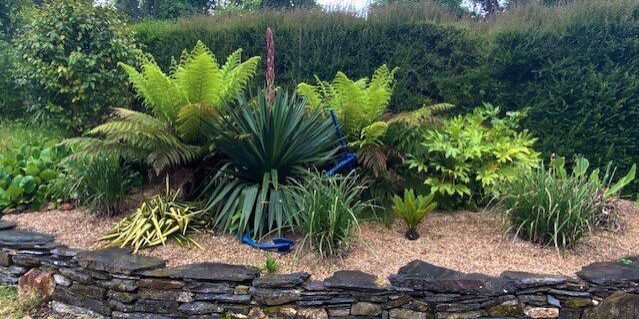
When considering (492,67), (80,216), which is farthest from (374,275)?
(492,67)

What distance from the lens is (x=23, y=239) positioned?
4320 millimetres

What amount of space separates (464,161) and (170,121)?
8.70ft

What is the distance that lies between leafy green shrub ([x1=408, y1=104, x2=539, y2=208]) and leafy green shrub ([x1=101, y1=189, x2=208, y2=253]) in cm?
198

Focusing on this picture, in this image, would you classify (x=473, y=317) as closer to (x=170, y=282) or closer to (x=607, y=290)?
(x=607, y=290)

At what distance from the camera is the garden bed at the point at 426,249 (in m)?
3.84

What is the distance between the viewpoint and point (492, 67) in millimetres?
5848

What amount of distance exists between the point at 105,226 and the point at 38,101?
2.58 metres

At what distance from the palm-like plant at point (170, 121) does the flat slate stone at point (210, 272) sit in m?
0.85

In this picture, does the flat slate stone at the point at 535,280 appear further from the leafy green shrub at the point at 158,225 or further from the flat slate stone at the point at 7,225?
the flat slate stone at the point at 7,225

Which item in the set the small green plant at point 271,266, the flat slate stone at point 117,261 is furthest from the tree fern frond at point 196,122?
the small green plant at point 271,266

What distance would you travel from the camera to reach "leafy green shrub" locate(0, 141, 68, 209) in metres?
5.18

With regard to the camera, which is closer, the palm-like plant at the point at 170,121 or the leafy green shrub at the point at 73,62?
the palm-like plant at the point at 170,121

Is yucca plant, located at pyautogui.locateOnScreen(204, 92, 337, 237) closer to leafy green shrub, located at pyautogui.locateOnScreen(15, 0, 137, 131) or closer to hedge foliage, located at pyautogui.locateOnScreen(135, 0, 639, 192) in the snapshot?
hedge foliage, located at pyautogui.locateOnScreen(135, 0, 639, 192)

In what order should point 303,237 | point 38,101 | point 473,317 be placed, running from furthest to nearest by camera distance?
point 38,101
point 303,237
point 473,317
